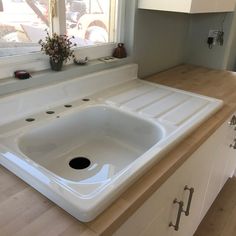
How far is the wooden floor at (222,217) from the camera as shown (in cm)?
164

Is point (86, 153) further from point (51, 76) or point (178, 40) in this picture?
point (178, 40)

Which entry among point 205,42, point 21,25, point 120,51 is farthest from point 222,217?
point 21,25

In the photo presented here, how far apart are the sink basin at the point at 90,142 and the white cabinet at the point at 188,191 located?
20cm

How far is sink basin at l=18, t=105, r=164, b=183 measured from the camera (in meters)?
1.01

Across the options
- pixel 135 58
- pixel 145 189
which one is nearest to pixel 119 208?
pixel 145 189

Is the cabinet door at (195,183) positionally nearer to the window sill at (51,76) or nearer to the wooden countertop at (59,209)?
the wooden countertop at (59,209)

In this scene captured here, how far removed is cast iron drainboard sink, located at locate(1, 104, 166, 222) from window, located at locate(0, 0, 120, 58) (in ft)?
1.34

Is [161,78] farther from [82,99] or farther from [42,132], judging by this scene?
[42,132]

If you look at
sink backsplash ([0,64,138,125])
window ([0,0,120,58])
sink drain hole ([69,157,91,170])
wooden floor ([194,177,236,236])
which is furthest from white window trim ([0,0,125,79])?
wooden floor ([194,177,236,236])

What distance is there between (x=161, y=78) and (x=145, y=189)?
1178mm

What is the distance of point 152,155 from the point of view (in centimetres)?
83

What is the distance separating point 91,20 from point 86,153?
2.52 feet

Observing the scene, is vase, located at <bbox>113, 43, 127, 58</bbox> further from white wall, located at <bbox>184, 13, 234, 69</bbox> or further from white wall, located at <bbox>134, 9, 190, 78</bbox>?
white wall, located at <bbox>184, 13, 234, 69</bbox>

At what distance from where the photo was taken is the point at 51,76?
4.00 ft
